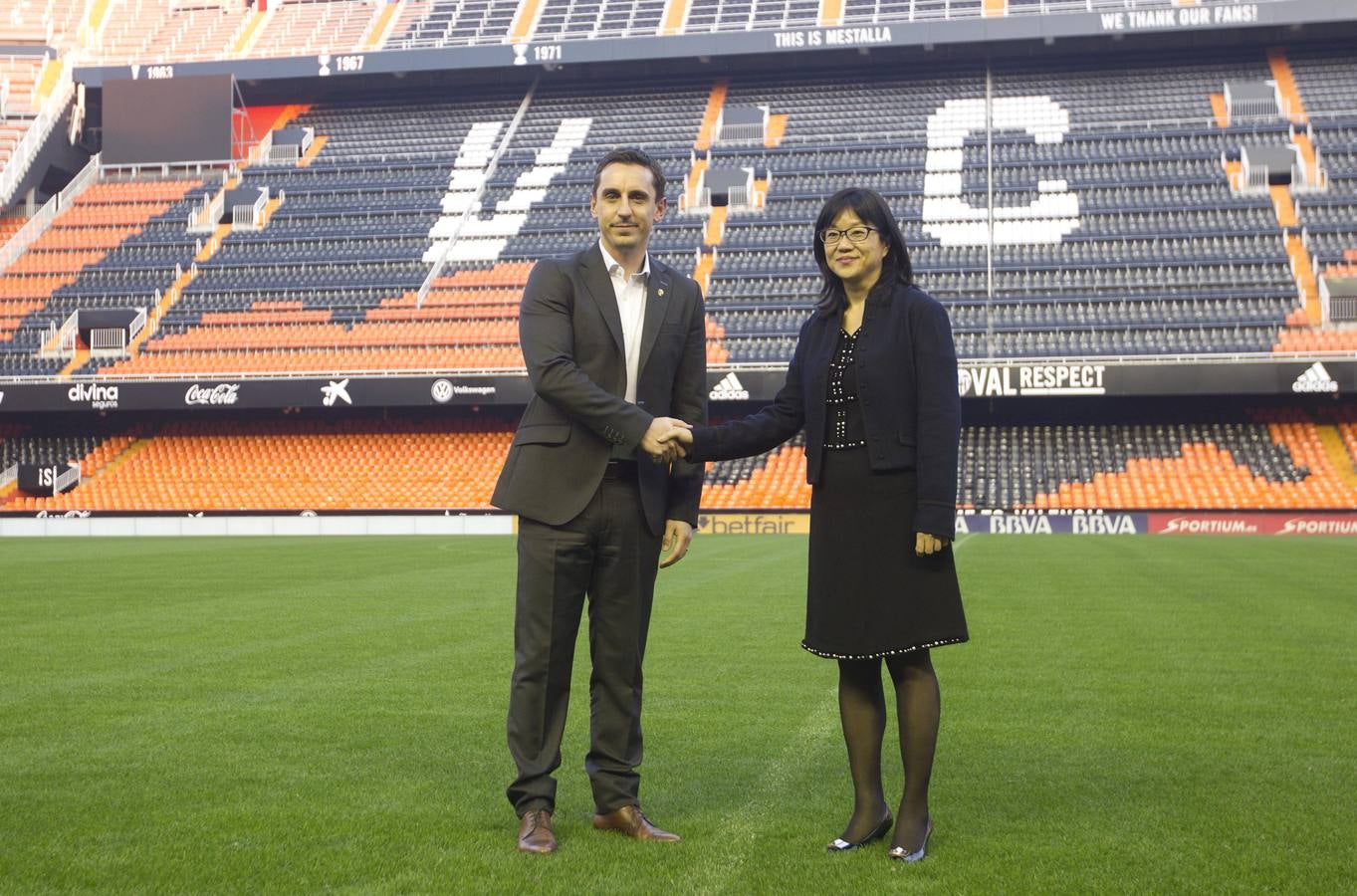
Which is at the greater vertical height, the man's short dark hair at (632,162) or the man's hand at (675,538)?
the man's short dark hair at (632,162)

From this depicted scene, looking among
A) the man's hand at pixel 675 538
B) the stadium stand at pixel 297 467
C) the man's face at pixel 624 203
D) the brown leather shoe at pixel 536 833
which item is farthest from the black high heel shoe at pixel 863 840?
the stadium stand at pixel 297 467

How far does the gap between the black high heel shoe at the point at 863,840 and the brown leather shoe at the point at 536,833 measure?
2.79 feet

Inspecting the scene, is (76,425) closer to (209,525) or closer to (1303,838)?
(209,525)

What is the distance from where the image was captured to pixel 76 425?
38.0m

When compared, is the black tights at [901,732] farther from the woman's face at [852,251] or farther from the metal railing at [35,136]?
the metal railing at [35,136]

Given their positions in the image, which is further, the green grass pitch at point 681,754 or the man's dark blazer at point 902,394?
the man's dark blazer at point 902,394

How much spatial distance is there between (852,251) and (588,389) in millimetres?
972

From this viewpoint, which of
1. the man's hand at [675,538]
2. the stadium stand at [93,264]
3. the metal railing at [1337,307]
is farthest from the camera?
the stadium stand at [93,264]

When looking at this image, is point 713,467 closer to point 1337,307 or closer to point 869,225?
point 1337,307

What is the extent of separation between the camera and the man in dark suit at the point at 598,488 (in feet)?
14.9

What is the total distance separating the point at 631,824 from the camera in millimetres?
4422

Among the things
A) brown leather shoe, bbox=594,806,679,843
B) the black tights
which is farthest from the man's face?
brown leather shoe, bbox=594,806,679,843

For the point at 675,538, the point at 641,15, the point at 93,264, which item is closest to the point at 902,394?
the point at 675,538

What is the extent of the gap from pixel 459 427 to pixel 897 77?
18.0 meters
